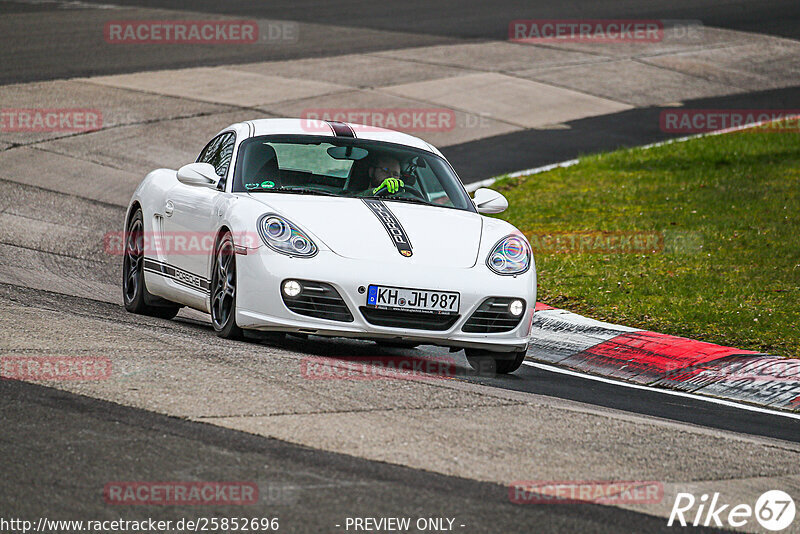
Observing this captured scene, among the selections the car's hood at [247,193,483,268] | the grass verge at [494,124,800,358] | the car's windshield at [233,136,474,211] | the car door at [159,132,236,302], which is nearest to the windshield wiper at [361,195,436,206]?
the car's windshield at [233,136,474,211]

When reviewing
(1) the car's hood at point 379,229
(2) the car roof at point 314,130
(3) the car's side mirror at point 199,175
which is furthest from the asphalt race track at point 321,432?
(2) the car roof at point 314,130

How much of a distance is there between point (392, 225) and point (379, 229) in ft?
0.37

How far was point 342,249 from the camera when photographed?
24.4ft

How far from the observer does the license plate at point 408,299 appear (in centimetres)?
729

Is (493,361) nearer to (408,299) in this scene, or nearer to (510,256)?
(510,256)

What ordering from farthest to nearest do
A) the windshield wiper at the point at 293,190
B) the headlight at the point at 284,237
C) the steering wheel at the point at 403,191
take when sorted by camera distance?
the steering wheel at the point at 403,191 → the windshield wiper at the point at 293,190 → the headlight at the point at 284,237

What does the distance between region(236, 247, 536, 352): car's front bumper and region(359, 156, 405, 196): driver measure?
1211mm

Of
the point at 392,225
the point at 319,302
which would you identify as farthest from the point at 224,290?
the point at 392,225

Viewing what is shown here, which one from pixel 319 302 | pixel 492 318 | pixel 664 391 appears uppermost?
pixel 319 302

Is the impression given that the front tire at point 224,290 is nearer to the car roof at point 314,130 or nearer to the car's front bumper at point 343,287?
the car's front bumper at point 343,287

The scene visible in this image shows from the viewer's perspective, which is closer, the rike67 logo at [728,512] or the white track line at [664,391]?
the rike67 logo at [728,512]

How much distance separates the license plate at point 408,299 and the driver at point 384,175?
1326mm

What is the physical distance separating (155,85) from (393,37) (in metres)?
7.71

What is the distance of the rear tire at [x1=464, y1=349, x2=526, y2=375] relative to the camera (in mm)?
7965
